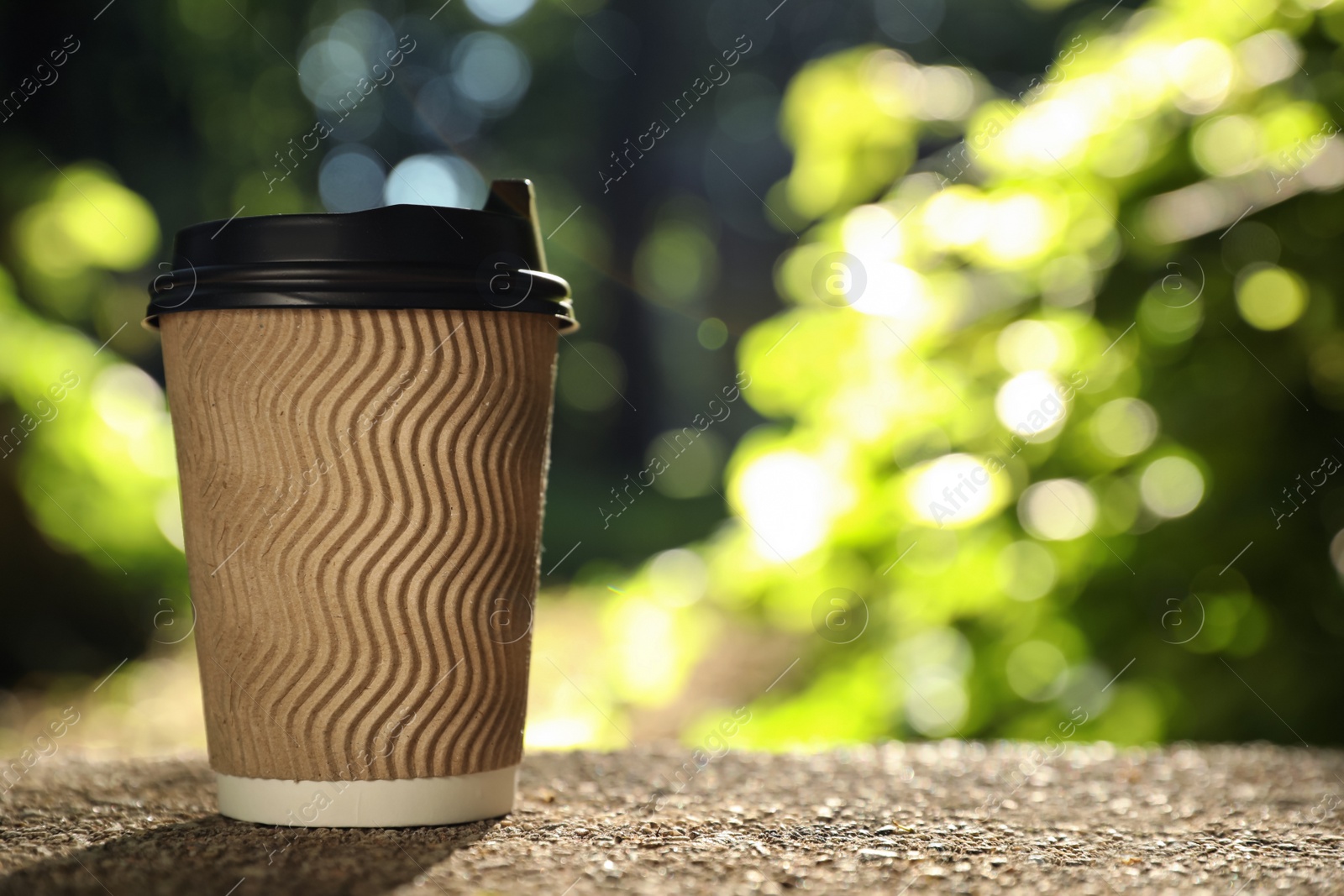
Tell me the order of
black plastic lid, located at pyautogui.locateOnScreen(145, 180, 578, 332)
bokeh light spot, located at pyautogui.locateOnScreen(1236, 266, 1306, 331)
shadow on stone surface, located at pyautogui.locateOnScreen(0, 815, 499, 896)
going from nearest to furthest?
1. shadow on stone surface, located at pyautogui.locateOnScreen(0, 815, 499, 896)
2. black plastic lid, located at pyautogui.locateOnScreen(145, 180, 578, 332)
3. bokeh light spot, located at pyautogui.locateOnScreen(1236, 266, 1306, 331)

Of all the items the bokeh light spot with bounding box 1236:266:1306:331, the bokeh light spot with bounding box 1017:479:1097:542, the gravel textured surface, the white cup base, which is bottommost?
the gravel textured surface

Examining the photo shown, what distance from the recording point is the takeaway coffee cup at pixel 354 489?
1.19m

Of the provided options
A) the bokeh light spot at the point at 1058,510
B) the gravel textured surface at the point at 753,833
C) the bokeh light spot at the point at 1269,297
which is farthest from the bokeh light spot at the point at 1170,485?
the gravel textured surface at the point at 753,833

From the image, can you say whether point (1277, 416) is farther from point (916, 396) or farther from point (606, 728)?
point (606, 728)

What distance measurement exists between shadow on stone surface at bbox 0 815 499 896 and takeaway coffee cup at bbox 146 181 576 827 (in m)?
0.04

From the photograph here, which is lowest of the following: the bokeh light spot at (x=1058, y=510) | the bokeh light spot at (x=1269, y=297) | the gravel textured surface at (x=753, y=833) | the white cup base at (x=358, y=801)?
the gravel textured surface at (x=753, y=833)

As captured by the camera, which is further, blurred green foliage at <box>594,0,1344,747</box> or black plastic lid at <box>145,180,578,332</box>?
blurred green foliage at <box>594,0,1344,747</box>

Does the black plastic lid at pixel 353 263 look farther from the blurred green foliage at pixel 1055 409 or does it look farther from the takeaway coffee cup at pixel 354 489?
the blurred green foliage at pixel 1055 409

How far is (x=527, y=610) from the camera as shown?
1.34 m

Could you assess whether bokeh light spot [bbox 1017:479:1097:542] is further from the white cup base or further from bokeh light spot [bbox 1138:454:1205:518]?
the white cup base

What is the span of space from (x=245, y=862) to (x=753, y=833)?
55 cm

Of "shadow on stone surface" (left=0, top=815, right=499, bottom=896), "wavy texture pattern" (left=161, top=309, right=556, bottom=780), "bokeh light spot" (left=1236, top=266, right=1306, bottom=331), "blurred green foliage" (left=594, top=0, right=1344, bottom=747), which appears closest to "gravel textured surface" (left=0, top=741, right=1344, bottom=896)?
"shadow on stone surface" (left=0, top=815, right=499, bottom=896)

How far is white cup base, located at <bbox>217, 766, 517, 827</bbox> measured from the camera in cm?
124

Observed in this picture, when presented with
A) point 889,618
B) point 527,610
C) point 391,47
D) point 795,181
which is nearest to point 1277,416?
point 889,618
